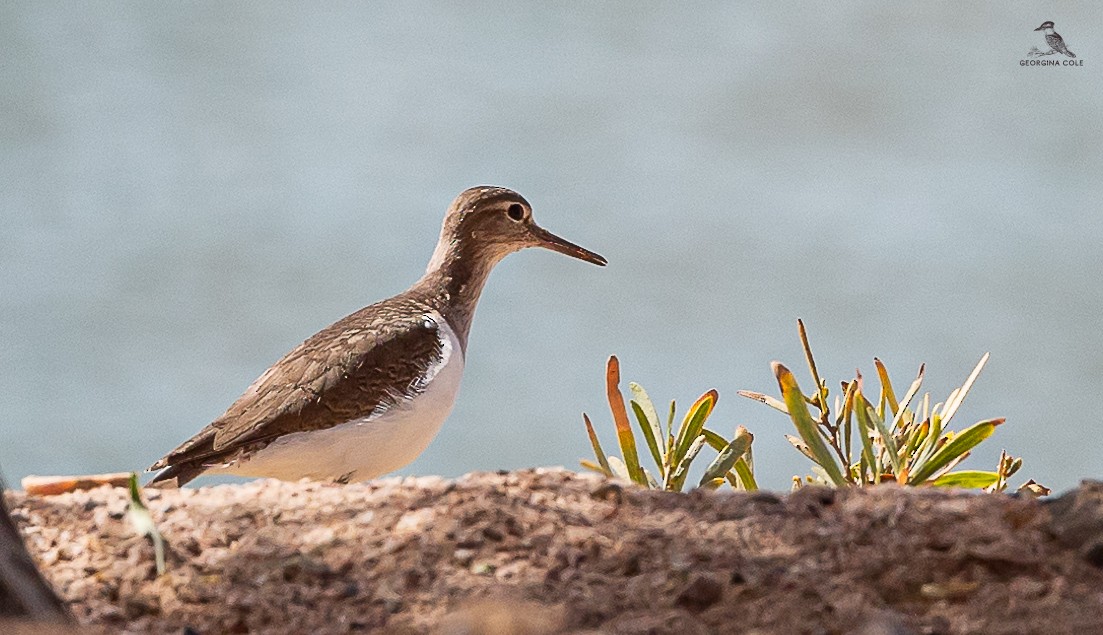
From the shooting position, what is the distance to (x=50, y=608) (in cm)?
309

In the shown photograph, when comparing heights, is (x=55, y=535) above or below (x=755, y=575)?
above

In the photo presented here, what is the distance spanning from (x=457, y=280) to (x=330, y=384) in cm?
123

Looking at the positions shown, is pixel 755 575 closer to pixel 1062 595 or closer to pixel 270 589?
pixel 1062 595

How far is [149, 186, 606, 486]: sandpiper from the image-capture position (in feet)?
17.6

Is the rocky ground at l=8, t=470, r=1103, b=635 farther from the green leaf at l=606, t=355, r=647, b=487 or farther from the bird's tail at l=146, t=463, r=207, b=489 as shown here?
the bird's tail at l=146, t=463, r=207, b=489

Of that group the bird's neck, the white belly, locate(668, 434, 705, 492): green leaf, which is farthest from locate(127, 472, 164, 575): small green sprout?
the bird's neck

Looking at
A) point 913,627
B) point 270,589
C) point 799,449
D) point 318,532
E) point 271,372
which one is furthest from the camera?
point 271,372

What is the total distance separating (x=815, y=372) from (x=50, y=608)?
11.3 ft

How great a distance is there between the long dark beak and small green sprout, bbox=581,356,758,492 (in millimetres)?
1685

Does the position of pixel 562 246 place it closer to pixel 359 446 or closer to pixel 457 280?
pixel 457 280

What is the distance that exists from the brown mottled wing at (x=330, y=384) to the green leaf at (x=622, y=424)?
39.2 inches

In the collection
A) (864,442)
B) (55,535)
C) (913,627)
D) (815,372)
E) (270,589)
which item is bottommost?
(913,627)

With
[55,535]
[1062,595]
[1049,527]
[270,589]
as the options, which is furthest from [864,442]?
[55,535]

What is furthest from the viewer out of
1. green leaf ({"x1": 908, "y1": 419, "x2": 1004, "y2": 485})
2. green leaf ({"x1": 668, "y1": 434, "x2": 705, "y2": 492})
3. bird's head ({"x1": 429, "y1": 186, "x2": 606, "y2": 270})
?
bird's head ({"x1": 429, "y1": 186, "x2": 606, "y2": 270})
